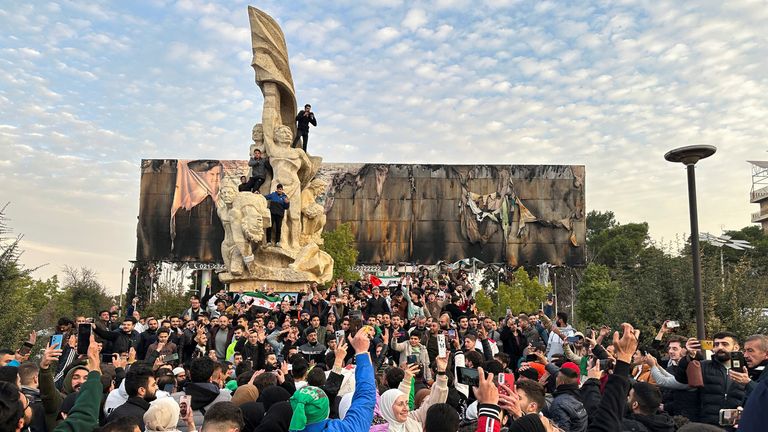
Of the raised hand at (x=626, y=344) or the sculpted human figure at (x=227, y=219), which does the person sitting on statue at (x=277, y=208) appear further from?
the raised hand at (x=626, y=344)

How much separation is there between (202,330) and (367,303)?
442cm

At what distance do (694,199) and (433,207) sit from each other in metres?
31.8

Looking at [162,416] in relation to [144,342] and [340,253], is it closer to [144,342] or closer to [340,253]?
[144,342]

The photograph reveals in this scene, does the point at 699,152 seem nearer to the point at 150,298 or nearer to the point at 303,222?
the point at 303,222

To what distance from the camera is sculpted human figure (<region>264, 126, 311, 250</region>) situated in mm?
16984

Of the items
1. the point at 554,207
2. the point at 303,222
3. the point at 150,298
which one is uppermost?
the point at 554,207

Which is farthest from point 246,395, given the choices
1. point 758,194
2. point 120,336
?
point 758,194

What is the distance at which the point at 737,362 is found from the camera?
486cm

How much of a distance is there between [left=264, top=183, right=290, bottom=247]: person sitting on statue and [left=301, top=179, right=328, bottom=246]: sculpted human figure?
1.18 metres

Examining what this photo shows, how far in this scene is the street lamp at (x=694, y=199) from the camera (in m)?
7.70

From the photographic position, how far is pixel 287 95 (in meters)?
17.9

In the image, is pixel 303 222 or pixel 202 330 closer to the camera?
pixel 202 330

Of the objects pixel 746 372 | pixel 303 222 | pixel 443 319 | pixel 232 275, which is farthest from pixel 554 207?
pixel 746 372

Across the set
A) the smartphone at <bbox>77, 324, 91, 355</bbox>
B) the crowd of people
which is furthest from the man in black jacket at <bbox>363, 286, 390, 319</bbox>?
the smartphone at <bbox>77, 324, 91, 355</bbox>
